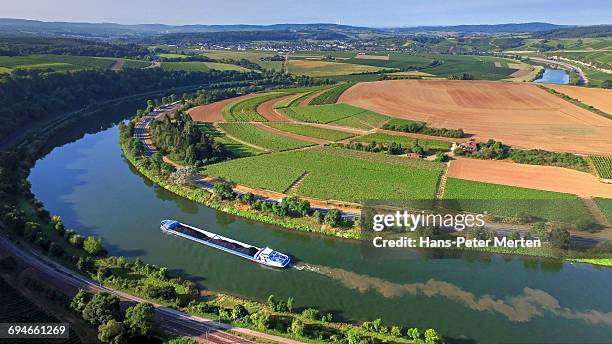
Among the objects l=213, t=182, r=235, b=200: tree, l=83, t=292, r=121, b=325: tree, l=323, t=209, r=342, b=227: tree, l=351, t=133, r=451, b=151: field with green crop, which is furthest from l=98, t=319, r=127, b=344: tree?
l=351, t=133, r=451, b=151: field with green crop

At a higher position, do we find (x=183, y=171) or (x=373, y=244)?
(x=183, y=171)

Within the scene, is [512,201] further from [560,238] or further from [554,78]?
[554,78]

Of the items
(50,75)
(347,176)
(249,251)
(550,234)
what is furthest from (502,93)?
(50,75)

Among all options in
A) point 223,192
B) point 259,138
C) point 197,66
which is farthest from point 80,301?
point 197,66

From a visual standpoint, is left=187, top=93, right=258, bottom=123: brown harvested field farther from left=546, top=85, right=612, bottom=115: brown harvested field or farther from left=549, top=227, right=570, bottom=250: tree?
left=546, top=85, right=612, bottom=115: brown harvested field

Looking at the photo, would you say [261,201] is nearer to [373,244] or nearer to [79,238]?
[373,244]
